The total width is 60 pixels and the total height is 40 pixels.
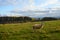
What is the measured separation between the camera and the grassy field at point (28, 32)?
8.83m

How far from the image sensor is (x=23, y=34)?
9.20m

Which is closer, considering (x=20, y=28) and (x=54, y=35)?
(x=54, y=35)

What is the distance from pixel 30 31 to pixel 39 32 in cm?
69

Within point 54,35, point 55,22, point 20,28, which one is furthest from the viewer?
point 55,22

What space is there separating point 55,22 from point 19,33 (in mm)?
3226

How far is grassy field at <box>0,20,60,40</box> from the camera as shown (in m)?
8.83

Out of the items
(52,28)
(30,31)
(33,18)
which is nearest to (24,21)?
(33,18)

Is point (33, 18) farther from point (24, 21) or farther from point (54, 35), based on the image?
point (54, 35)

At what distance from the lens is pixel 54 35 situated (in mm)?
9039

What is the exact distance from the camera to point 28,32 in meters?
9.41

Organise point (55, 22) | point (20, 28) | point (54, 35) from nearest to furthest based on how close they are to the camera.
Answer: point (54, 35)
point (20, 28)
point (55, 22)

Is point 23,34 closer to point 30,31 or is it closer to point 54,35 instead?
point 30,31

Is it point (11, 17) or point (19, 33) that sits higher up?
point (11, 17)

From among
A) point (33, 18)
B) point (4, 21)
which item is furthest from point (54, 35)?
point (4, 21)
